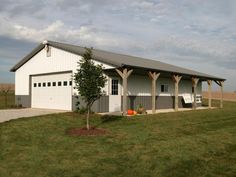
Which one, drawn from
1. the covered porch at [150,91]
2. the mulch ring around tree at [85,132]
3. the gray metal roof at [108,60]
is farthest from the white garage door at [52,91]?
the mulch ring around tree at [85,132]

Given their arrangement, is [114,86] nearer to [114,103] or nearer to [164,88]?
[114,103]

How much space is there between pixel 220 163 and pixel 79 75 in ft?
21.6

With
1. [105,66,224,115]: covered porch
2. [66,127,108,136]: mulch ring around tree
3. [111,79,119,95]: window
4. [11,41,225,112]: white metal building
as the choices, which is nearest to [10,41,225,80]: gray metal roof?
[11,41,225,112]: white metal building

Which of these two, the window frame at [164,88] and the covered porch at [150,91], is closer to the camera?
the covered porch at [150,91]

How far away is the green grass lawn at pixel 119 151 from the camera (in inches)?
281

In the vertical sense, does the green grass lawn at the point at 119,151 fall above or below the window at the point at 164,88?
below

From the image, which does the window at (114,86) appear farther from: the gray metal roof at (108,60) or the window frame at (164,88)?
the window frame at (164,88)

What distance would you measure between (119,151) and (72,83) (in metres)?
12.8

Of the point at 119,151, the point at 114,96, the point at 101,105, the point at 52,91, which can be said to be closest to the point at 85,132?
the point at 119,151

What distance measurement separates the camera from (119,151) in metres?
9.05

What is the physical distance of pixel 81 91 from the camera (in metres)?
12.2

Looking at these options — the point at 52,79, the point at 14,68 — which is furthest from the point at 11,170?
the point at 14,68

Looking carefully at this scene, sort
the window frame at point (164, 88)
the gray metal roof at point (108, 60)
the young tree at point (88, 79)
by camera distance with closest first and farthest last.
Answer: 1. the young tree at point (88, 79)
2. the gray metal roof at point (108, 60)
3. the window frame at point (164, 88)

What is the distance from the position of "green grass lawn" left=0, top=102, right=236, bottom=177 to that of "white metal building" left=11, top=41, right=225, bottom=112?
6.28 meters
